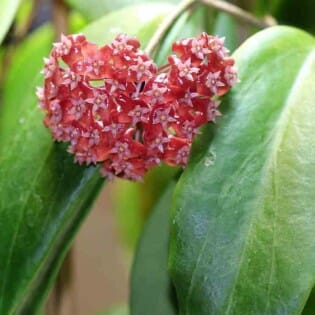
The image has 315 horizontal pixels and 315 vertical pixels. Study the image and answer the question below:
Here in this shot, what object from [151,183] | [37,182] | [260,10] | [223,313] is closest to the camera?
[223,313]

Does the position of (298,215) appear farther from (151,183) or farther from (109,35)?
(151,183)

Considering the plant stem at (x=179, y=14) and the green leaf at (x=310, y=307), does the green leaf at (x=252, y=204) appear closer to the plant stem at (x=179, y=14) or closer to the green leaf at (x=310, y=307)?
the plant stem at (x=179, y=14)

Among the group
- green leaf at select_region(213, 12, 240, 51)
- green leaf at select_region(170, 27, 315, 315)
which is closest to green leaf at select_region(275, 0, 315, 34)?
green leaf at select_region(213, 12, 240, 51)

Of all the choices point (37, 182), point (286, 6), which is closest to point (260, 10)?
point (286, 6)

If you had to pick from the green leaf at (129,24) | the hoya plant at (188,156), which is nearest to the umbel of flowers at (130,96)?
the hoya plant at (188,156)

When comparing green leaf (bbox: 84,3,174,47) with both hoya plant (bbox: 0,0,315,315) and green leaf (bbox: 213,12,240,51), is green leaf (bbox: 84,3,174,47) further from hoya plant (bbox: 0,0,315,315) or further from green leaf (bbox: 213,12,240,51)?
green leaf (bbox: 213,12,240,51)

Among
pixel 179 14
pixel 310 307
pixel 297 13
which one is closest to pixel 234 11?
pixel 179 14

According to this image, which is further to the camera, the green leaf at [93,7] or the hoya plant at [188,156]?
the green leaf at [93,7]
